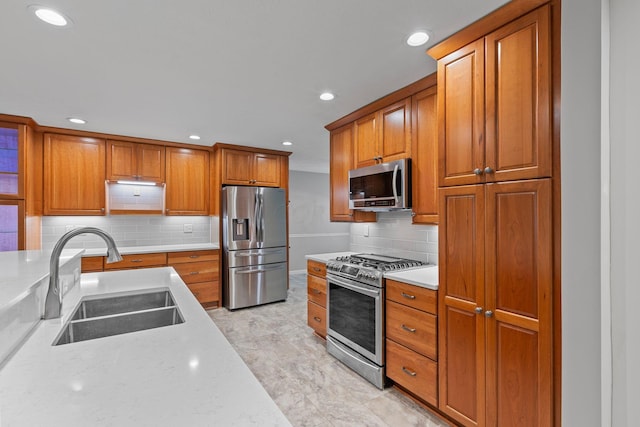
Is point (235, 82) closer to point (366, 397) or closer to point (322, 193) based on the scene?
point (366, 397)

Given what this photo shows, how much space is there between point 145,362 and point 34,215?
375 cm

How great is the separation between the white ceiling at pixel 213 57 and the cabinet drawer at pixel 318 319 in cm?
202

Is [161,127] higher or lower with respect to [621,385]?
higher

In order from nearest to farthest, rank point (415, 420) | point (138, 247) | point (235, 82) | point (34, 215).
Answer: point (415, 420), point (235, 82), point (34, 215), point (138, 247)

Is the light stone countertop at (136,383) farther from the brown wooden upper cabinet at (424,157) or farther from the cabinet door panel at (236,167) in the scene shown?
the cabinet door panel at (236,167)

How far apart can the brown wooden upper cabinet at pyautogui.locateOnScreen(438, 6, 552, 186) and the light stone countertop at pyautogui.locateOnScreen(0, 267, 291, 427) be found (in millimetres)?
1521

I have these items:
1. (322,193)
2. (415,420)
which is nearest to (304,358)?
(415,420)

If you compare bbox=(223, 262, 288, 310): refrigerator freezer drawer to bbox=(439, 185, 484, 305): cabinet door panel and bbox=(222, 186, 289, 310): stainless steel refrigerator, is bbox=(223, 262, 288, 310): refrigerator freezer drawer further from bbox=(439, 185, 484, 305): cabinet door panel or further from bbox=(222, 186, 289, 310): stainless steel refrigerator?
bbox=(439, 185, 484, 305): cabinet door panel

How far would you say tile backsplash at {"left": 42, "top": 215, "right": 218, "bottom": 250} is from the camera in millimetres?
3785

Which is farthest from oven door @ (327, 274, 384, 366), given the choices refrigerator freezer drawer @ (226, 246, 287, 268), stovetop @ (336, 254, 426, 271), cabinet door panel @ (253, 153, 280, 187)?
cabinet door panel @ (253, 153, 280, 187)

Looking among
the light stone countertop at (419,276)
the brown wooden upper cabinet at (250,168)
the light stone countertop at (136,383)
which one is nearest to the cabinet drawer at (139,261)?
the brown wooden upper cabinet at (250,168)

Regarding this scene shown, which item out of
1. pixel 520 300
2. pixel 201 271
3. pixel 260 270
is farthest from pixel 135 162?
pixel 520 300

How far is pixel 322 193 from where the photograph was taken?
6891 mm

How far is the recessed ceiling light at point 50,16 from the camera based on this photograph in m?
1.51
